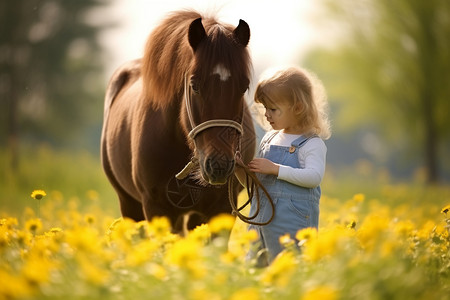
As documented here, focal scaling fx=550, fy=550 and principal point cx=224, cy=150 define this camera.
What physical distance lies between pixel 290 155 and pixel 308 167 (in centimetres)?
16

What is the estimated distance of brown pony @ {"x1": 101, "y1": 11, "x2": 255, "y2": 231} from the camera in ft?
10.4

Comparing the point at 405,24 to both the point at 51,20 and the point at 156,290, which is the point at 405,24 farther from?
the point at 156,290

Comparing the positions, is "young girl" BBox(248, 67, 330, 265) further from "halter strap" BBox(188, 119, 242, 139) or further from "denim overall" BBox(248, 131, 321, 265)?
"halter strap" BBox(188, 119, 242, 139)

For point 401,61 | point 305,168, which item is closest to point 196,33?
point 305,168

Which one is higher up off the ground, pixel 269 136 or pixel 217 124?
pixel 269 136

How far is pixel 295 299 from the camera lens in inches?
81.0

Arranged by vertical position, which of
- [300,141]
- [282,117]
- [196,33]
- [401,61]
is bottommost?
[300,141]

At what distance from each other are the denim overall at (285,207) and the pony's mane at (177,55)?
0.57m

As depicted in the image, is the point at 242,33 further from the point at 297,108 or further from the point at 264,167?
the point at 264,167

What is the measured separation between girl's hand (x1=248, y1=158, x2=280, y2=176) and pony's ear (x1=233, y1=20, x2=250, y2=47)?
0.76 meters

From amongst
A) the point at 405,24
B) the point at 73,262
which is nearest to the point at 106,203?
the point at 73,262

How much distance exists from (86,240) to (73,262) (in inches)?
16.8

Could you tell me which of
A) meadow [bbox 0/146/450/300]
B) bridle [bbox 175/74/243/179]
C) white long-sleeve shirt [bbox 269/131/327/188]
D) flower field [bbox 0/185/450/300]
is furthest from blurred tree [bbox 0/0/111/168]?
flower field [bbox 0/185/450/300]

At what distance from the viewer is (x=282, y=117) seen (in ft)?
11.4
